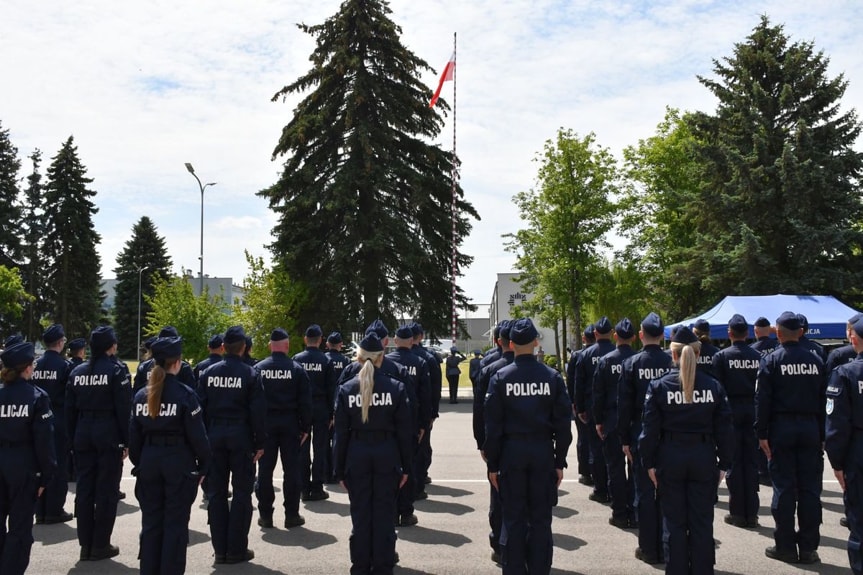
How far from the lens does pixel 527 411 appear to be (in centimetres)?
574

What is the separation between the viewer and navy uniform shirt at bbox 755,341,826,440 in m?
7.09

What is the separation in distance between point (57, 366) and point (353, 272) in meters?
19.9

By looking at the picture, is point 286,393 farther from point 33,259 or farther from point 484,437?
point 33,259

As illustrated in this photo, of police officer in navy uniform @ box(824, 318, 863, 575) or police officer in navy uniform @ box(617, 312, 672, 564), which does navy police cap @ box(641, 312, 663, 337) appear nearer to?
police officer in navy uniform @ box(617, 312, 672, 564)

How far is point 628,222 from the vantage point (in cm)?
3853

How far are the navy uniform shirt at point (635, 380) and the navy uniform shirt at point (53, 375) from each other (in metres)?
7.15

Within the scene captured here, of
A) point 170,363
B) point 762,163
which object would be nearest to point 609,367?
point 170,363

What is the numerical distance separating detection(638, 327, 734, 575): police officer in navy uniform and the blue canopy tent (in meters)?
14.0

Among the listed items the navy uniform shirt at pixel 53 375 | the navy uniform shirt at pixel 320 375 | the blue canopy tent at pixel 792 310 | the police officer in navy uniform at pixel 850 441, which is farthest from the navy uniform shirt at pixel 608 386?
the blue canopy tent at pixel 792 310

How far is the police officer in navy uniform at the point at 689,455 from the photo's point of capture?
18.8 feet

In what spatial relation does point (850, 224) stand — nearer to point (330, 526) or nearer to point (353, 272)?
point (353, 272)

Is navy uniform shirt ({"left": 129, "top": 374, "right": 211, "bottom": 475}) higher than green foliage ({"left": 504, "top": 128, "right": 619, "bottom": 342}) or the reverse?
the reverse

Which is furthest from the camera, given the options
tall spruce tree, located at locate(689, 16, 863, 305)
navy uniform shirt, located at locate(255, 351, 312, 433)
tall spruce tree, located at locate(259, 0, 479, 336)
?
tall spruce tree, located at locate(259, 0, 479, 336)

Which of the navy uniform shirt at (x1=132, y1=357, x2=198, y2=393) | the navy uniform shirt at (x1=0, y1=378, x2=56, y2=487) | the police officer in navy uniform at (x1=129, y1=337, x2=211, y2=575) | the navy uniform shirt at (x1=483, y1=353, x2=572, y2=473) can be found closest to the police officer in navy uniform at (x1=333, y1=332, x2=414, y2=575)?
the navy uniform shirt at (x1=483, y1=353, x2=572, y2=473)
